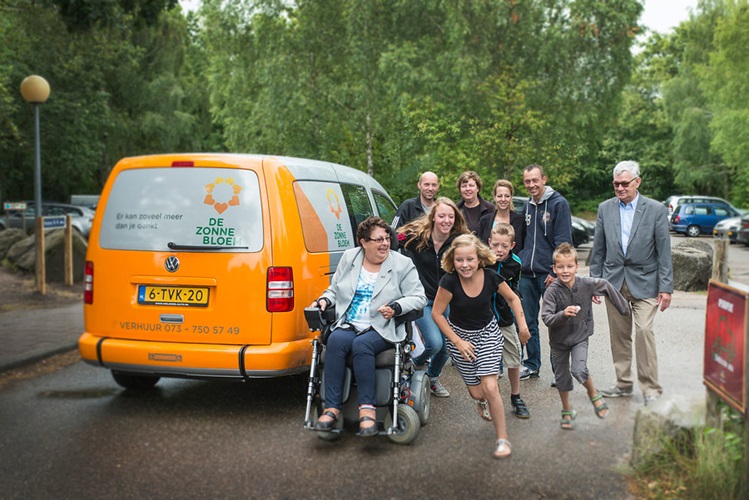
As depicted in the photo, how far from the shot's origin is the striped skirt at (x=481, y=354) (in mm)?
5105

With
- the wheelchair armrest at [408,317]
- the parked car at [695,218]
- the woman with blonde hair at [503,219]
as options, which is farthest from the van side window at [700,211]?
the wheelchair armrest at [408,317]

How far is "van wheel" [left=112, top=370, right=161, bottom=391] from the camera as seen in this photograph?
6730 mm

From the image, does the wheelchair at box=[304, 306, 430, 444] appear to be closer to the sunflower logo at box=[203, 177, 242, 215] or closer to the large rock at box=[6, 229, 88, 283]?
the sunflower logo at box=[203, 177, 242, 215]

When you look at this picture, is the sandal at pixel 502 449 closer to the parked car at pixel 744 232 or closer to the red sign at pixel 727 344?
the red sign at pixel 727 344

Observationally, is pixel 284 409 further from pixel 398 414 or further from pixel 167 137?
pixel 167 137

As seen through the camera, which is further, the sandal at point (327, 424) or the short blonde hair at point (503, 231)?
the short blonde hair at point (503, 231)

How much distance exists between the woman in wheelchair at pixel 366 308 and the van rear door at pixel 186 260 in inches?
23.5

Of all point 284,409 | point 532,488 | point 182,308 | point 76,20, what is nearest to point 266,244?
point 182,308

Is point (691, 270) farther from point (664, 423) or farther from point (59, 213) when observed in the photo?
point (59, 213)

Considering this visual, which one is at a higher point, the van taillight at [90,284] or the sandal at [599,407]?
the van taillight at [90,284]

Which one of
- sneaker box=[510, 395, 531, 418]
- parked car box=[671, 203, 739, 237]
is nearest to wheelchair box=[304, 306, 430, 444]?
sneaker box=[510, 395, 531, 418]

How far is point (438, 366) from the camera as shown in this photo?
21.2 feet

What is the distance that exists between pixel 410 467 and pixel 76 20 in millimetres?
7775

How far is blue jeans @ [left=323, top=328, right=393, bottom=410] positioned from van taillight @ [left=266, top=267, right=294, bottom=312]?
51cm
